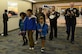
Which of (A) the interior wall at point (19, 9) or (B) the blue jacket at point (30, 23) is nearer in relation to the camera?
(B) the blue jacket at point (30, 23)

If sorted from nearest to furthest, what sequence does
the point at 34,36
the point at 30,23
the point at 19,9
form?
the point at 30,23 → the point at 34,36 → the point at 19,9

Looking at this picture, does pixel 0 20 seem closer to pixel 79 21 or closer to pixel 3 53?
pixel 3 53

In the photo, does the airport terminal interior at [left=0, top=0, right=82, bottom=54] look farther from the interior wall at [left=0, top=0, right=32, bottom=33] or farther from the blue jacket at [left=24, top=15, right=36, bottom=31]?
the blue jacket at [left=24, top=15, right=36, bottom=31]

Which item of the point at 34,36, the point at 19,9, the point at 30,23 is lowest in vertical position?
the point at 34,36

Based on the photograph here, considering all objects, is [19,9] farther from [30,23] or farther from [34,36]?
[30,23]

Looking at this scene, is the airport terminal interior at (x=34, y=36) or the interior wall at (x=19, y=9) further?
the interior wall at (x=19, y=9)

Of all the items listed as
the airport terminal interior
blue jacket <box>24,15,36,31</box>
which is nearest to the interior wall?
the airport terminal interior

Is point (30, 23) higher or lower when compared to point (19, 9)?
lower

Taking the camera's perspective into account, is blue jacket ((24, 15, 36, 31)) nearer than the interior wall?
Yes

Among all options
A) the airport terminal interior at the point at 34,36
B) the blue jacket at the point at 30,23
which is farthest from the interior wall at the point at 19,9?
the blue jacket at the point at 30,23

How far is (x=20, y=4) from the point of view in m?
12.3

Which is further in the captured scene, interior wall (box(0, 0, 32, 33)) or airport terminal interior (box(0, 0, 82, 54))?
interior wall (box(0, 0, 32, 33))

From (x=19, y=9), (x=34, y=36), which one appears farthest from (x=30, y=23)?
(x=19, y=9)

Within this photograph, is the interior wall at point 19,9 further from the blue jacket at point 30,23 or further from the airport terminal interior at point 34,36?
the blue jacket at point 30,23
